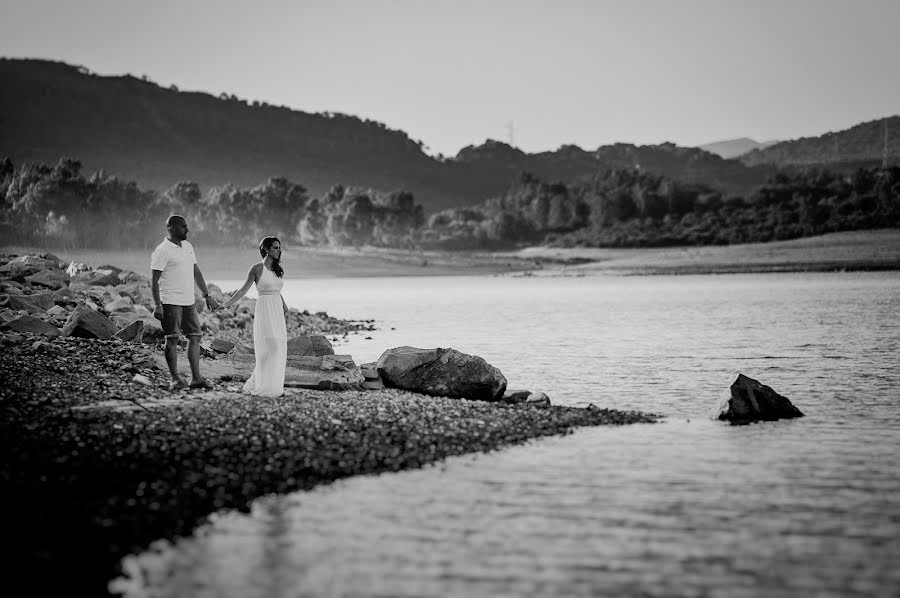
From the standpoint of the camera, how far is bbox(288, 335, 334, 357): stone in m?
21.5

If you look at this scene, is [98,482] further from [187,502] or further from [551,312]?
[551,312]

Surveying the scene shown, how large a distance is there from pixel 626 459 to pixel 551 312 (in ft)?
143

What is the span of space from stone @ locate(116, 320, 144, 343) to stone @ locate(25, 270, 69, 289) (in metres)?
10.2

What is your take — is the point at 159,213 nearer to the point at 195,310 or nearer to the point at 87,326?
the point at 87,326

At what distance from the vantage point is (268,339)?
15.9 metres

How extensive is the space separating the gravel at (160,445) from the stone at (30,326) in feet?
12.2

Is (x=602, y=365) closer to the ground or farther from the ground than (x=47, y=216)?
closer to the ground

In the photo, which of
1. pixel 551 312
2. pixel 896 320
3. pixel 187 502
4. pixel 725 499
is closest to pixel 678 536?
pixel 725 499

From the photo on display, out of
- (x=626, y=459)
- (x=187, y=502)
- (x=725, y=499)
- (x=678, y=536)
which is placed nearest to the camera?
(x=678, y=536)

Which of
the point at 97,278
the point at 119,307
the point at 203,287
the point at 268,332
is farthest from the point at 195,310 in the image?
the point at 97,278

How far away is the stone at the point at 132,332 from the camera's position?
21670 mm

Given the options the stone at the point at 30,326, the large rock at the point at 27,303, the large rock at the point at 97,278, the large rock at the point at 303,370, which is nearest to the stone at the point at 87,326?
the stone at the point at 30,326

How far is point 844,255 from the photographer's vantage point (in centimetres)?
13588

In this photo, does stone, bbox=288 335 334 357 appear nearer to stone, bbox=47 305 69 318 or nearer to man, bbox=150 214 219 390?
man, bbox=150 214 219 390
